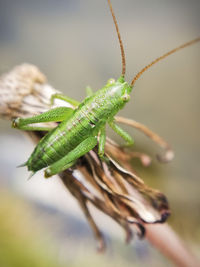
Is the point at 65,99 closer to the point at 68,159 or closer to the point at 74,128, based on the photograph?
the point at 74,128

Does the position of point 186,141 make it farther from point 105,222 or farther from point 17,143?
point 17,143

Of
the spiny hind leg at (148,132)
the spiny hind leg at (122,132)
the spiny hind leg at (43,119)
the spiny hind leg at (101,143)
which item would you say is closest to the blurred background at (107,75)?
the spiny hind leg at (148,132)

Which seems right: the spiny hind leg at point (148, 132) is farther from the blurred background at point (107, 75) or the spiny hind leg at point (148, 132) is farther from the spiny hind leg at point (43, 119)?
the blurred background at point (107, 75)

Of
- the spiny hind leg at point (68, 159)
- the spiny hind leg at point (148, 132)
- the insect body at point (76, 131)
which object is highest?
the insect body at point (76, 131)

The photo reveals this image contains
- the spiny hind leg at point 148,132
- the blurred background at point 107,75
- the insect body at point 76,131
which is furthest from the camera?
the blurred background at point 107,75

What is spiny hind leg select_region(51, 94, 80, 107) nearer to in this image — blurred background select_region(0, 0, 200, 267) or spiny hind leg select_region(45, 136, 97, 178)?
spiny hind leg select_region(45, 136, 97, 178)

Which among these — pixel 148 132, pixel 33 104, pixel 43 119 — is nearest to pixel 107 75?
pixel 148 132

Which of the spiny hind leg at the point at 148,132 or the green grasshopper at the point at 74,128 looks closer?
the green grasshopper at the point at 74,128
